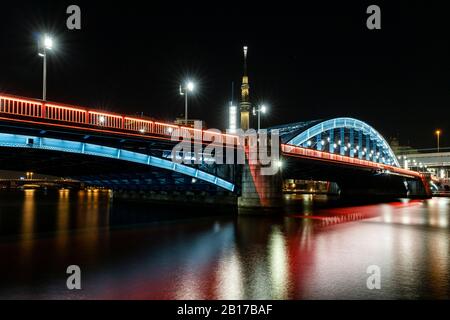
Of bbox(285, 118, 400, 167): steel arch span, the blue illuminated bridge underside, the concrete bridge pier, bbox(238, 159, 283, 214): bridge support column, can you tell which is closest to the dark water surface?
bbox(238, 159, 283, 214): bridge support column

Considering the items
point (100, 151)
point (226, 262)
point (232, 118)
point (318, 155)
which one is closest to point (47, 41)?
point (100, 151)

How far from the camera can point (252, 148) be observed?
36.1 metres

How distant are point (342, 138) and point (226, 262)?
7391 centimetres

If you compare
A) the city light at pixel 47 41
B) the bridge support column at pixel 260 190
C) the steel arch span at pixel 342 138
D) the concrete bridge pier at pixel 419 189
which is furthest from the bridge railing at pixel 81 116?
the concrete bridge pier at pixel 419 189

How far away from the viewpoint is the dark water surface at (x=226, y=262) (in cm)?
1112

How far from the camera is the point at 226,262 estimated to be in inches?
605

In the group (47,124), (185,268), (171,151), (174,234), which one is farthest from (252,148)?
(185,268)

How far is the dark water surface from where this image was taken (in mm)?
11122

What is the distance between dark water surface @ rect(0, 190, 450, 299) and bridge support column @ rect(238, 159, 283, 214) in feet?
30.4

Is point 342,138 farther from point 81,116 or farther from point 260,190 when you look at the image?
point 81,116

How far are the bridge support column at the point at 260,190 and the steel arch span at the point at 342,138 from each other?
26.7 meters

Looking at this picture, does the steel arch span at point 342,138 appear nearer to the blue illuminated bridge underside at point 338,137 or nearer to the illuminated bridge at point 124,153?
the blue illuminated bridge underside at point 338,137

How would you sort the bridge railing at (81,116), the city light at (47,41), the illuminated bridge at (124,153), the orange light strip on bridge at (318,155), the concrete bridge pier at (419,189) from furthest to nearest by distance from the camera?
the concrete bridge pier at (419,189)
the orange light strip on bridge at (318,155)
the city light at (47,41)
the illuminated bridge at (124,153)
the bridge railing at (81,116)

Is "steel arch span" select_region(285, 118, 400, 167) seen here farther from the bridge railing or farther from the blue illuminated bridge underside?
the bridge railing
